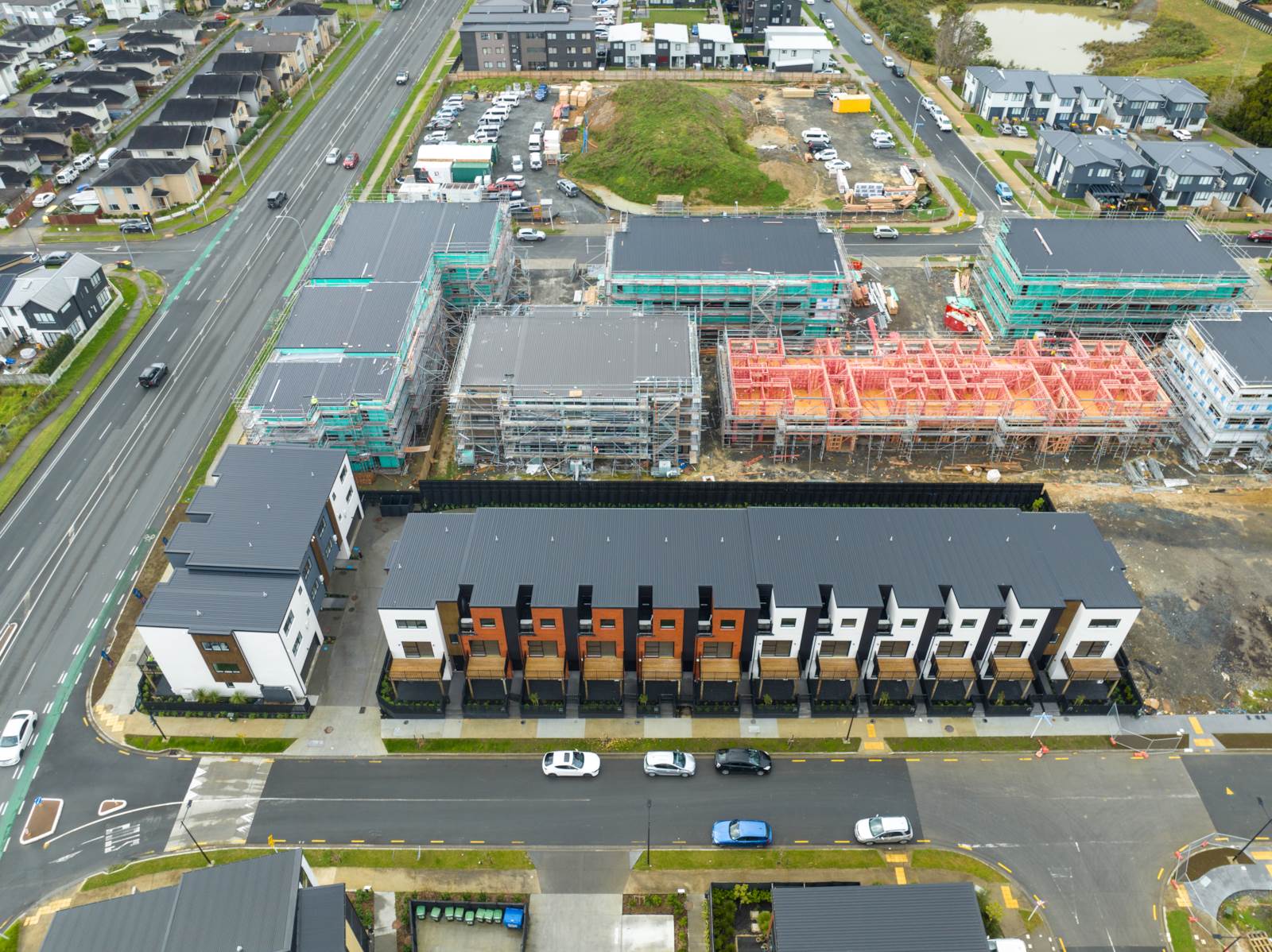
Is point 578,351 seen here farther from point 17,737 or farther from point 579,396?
point 17,737

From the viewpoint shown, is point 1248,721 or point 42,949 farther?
point 1248,721

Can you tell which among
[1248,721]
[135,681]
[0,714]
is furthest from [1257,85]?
[0,714]

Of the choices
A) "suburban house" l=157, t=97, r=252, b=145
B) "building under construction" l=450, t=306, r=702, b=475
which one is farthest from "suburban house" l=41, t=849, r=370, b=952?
"suburban house" l=157, t=97, r=252, b=145

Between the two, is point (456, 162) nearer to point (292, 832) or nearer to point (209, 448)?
point (209, 448)

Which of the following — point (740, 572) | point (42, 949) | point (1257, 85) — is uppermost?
point (1257, 85)

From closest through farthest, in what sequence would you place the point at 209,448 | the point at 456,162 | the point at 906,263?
the point at 209,448
the point at 906,263
the point at 456,162

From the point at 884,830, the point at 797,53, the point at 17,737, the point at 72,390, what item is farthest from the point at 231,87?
the point at 884,830
